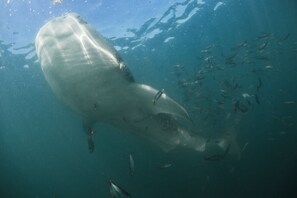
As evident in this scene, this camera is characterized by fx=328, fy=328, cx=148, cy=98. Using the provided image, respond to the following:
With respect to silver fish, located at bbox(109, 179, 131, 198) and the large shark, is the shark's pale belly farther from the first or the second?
silver fish, located at bbox(109, 179, 131, 198)

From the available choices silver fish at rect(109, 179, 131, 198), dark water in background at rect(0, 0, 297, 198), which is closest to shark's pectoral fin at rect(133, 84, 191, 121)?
silver fish at rect(109, 179, 131, 198)

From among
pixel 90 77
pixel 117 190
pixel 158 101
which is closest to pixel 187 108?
pixel 158 101

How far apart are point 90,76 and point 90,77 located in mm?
25

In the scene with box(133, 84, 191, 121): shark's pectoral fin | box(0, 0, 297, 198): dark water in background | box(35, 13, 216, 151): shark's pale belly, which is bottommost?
box(0, 0, 297, 198): dark water in background

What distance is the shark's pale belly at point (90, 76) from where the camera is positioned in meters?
6.48

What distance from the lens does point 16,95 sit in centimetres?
2412

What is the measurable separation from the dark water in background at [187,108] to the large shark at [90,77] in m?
4.31

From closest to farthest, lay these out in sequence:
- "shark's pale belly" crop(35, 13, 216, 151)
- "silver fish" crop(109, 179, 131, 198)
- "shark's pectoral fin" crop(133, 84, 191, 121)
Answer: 1. "silver fish" crop(109, 179, 131, 198)
2. "shark's pale belly" crop(35, 13, 216, 151)
3. "shark's pectoral fin" crop(133, 84, 191, 121)

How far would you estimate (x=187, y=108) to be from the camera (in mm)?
29828

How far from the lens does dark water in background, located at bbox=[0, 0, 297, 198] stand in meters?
19.6

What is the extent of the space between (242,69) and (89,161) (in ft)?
79.5

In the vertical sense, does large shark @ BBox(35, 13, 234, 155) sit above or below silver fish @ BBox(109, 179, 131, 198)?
above

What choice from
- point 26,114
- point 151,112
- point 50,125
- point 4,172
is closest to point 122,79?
point 151,112

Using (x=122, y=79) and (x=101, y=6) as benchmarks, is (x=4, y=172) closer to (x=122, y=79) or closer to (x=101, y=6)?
(x=101, y=6)
